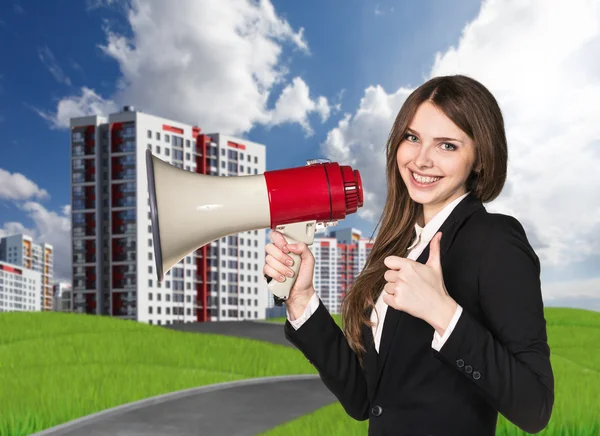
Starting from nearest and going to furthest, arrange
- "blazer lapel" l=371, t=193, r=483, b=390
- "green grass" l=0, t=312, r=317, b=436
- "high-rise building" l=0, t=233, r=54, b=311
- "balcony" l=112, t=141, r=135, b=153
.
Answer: "blazer lapel" l=371, t=193, r=483, b=390 < "green grass" l=0, t=312, r=317, b=436 < "balcony" l=112, t=141, r=135, b=153 < "high-rise building" l=0, t=233, r=54, b=311

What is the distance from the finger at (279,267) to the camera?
1.91m

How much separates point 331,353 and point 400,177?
0.53 m

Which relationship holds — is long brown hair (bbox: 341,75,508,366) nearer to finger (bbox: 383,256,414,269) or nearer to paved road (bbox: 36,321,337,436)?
finger (bbox: 383,256,414,269)

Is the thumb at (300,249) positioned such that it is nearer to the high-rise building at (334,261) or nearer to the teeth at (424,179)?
the teeth at (424,179)

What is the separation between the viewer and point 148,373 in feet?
24.1

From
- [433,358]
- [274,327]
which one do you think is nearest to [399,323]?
[433,358]

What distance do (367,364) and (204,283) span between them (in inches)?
2253

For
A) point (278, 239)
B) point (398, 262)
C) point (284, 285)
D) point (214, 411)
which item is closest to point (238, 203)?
point (278, 239)

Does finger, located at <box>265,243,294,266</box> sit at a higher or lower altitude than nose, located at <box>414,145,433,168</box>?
lower

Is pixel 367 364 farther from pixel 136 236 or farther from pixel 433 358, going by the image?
pixel 136 236

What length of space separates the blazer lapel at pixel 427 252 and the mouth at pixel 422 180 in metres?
0.09

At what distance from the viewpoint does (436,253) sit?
57.9 inches

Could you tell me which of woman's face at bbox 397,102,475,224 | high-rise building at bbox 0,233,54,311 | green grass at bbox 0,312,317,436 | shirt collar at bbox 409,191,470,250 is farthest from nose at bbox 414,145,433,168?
high-rise building at bbox 0,233,54,311

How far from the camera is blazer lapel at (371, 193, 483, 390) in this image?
64.9 inches
